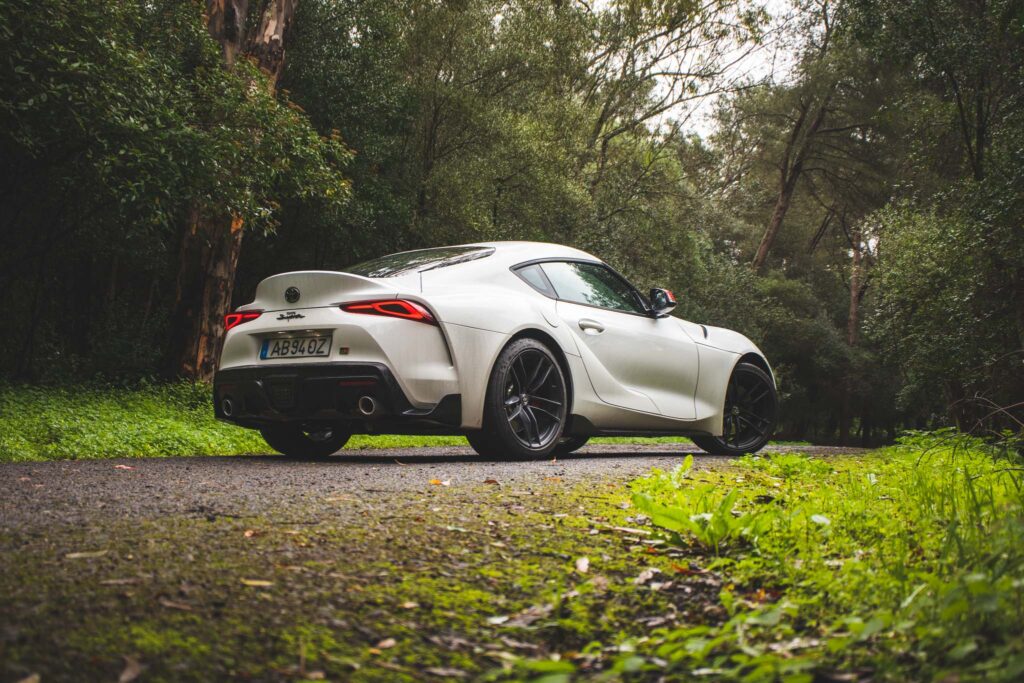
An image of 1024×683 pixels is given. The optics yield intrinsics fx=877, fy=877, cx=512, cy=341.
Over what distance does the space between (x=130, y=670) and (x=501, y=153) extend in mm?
16709

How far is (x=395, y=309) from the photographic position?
545 centimetres

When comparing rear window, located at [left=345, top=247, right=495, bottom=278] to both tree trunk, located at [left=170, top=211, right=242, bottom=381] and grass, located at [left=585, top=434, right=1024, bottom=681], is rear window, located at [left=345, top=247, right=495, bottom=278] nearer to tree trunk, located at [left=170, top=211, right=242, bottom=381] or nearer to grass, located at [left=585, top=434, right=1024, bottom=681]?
grass, located at [left=585, top=434, right=1024, bottom=681]

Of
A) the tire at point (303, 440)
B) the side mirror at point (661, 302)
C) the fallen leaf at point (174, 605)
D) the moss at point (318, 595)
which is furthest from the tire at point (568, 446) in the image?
the fallen leaf at point (174, 605)

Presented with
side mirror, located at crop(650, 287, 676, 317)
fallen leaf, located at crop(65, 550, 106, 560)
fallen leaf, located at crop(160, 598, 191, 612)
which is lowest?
fallen leaf, located at crop(160, 598, 191, 612)

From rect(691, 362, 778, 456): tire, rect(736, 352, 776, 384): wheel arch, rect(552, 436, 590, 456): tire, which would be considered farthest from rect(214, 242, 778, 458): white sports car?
rect(552, 436, 590, 456): tire

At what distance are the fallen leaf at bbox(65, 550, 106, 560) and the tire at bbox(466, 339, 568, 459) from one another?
3268 millimetres

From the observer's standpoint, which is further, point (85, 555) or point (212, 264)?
point (212, 264)

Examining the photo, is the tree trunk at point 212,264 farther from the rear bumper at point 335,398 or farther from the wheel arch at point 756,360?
the wheel arch at point 756,360

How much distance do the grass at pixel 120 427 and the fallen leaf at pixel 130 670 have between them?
545cm

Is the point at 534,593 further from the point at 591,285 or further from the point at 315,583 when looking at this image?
the point at 591,285

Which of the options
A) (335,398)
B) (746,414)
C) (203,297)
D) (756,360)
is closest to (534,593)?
(335,398)

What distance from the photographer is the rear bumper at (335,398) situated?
5.33 m

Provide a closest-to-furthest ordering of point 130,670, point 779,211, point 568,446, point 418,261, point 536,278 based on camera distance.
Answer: point 130,670, point 418,261, point 536,278, point 568,446, point 779,211

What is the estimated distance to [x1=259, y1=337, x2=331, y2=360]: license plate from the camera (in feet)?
18.1
